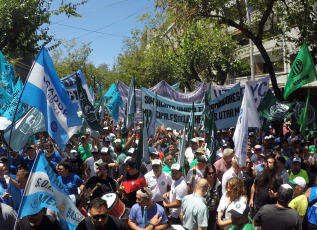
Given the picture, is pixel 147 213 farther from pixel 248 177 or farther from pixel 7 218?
pixel 248 177

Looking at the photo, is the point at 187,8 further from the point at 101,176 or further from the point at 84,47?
the point at 84,47

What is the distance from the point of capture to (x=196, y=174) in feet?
21.4

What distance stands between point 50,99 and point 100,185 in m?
1.47

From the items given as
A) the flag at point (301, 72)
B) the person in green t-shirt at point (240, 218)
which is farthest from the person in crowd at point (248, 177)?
the person in green t-shirt at point (240, 218)

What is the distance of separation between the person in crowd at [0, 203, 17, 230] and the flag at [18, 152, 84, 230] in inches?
21.1

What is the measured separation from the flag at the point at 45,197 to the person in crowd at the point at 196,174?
259 centimetres

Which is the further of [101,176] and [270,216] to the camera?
[101,176]

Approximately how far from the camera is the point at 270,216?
460 centimetres

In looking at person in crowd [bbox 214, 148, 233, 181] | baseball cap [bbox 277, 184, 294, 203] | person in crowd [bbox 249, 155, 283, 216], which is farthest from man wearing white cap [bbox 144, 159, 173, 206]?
baseball cap [bbox 277, 184, 294, 203]

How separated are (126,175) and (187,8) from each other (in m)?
8.38

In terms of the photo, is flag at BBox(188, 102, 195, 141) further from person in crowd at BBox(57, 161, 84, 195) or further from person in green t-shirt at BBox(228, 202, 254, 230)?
person in green t-shirt at BBox(228, 202, 254, 230)

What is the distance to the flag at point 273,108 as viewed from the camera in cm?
1063

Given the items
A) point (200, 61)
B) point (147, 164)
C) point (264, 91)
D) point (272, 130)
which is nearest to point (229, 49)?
point (200, 61)

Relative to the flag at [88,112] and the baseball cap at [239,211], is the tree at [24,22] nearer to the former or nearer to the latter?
the flag at [88,112]
